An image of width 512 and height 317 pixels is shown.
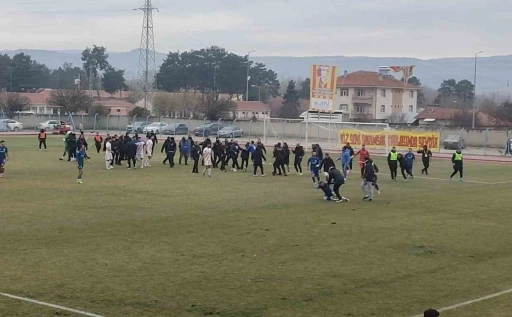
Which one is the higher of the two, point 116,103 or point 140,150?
point 116,103

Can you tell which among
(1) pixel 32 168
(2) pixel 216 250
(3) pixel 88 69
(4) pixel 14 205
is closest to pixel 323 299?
(2) pixel 216 250

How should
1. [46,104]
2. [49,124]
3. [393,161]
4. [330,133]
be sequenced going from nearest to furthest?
[393,161] < [330,133] < [49,124] < [46,104]

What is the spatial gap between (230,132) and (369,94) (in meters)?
48.2

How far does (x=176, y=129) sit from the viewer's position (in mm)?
76125

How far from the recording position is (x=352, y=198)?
27.5 meters

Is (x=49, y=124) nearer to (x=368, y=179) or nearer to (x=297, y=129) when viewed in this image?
(x=297, y=129)

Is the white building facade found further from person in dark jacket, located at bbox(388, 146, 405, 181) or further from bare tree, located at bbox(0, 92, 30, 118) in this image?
person in dark jacket, located at bbox(388, 146, 405, 181)

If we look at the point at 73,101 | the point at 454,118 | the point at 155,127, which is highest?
the point at 73,101

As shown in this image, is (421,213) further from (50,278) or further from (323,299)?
(50,278)

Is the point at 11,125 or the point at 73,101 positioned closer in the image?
the point at 11,125

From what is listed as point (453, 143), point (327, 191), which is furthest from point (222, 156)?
point (453, 143)

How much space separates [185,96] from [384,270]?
99497 millimetres

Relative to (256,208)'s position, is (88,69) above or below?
above

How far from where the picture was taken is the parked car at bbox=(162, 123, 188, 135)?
75.9m
